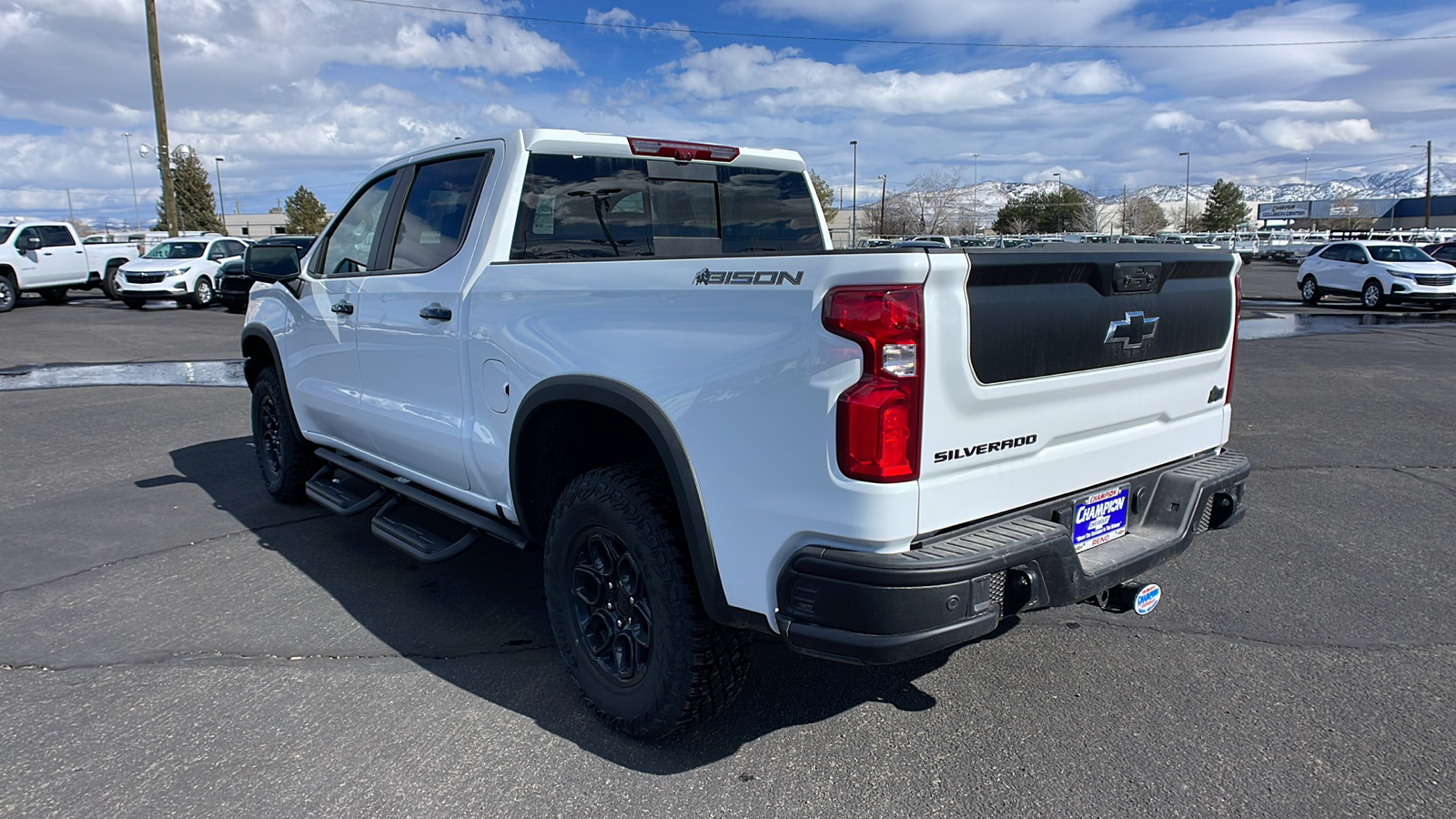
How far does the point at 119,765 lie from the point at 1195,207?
483ft

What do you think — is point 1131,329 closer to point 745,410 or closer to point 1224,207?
point 745,410

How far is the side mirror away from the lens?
5090mm

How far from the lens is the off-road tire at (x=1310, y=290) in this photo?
23359mm

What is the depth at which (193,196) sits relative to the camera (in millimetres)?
57656

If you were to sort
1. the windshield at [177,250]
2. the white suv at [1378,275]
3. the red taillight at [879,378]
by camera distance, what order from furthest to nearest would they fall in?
the windshield at [177,250] < the white suv at [1378,275] < the red taillight at [879,378]

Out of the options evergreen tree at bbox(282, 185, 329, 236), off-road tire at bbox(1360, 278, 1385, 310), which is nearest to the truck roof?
off-road tire at bbox(1360, 278, 1385, 310)

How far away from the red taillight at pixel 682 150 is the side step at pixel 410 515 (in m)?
1.78

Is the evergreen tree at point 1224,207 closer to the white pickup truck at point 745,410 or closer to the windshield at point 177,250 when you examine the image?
the windshield at point 177,250

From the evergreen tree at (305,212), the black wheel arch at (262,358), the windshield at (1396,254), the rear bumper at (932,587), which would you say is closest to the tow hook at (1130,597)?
the rear bumper at (932,587)

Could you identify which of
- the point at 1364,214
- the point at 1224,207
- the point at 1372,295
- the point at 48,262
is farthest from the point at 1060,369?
the point at 1364,214

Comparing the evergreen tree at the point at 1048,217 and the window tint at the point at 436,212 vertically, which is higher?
the evergreen tree at the point at 1048,217

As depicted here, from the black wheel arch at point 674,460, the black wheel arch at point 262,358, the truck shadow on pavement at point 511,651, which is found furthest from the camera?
the black wheel arch at point 262,358

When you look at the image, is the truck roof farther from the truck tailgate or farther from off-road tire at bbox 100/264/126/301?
off-road tire at bbox 100/264/126/301

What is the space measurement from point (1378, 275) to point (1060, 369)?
23.2 meters
